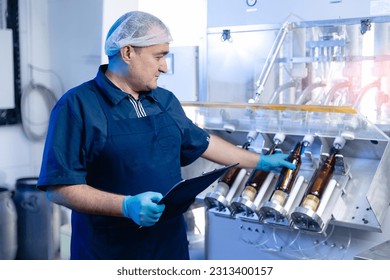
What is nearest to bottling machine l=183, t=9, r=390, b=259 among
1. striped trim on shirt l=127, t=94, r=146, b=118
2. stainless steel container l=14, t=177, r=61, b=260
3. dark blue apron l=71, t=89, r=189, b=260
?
dark blue apron l=71, t=89, r=189, b=260

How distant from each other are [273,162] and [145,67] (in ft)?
1.71

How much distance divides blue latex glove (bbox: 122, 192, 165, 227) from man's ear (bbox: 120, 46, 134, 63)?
0.42 meters

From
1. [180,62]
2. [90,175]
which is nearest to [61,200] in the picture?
[90,175]

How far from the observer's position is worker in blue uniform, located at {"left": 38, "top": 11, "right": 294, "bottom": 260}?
1.42 meters

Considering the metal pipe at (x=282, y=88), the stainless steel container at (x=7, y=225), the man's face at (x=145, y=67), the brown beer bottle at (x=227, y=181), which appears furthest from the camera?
the stainless steel container at (x=7, y=225)

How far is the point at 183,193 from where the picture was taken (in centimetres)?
138

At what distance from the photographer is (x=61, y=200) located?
4.77 feet

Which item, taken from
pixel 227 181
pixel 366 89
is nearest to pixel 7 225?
pixel 227 181

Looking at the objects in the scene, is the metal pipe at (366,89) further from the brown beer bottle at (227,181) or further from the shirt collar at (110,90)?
the shirt collar at (110,90)

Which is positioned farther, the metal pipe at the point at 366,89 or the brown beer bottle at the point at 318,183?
the metal pipe at the point at 366,89

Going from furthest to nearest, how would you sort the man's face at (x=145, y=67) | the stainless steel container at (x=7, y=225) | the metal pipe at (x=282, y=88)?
the stainless steel container at (x=7, y=225) → the metal pipe at (x=282, y=88) → the man's face at (x=145, y=67)

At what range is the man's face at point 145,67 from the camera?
5.10 feet

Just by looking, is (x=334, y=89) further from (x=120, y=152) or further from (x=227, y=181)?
(x=120, y=152)

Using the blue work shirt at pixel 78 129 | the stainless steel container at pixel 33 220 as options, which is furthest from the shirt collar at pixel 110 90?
the stainless steel container at pixel 33 220
